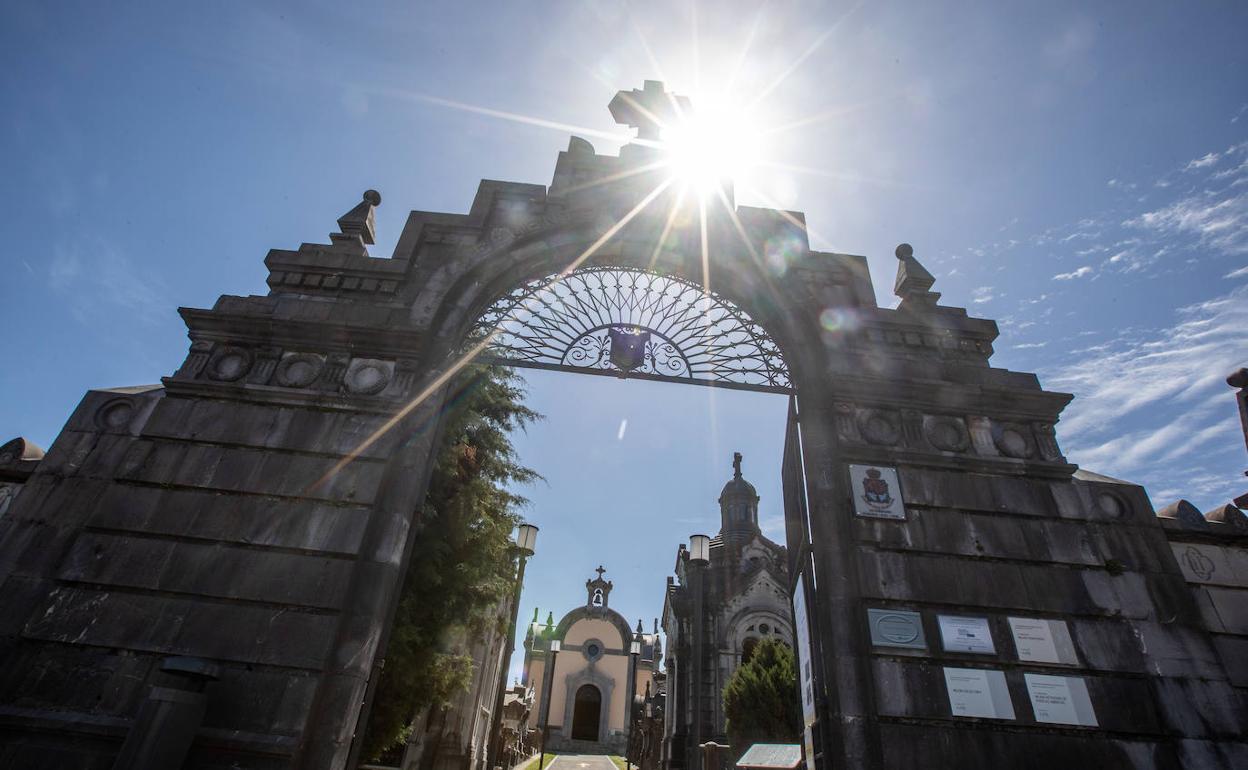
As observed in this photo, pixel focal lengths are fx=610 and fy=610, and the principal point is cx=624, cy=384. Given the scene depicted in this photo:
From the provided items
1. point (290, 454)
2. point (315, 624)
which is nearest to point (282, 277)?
point (290, 454)

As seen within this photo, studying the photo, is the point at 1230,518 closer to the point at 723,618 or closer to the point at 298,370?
the point at 298,370

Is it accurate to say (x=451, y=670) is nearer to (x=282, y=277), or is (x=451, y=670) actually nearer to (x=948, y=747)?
(x=282, y=277)

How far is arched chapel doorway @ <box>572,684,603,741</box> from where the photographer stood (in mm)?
43188

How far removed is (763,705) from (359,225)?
1902cm

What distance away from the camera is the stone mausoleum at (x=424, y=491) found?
5270mm

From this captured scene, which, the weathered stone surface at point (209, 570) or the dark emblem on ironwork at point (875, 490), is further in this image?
the dark emblem on ironwork at point (875, 490)

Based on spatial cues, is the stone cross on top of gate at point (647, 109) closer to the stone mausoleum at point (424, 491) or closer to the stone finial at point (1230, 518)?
the stone mausoleum at point (424, 491)

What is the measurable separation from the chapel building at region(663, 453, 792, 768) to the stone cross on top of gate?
1943 cm

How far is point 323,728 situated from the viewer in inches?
201

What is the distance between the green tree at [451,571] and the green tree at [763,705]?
40.0ft

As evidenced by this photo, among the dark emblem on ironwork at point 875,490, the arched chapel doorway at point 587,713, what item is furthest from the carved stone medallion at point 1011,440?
the arched chapel doorway at point 587,713

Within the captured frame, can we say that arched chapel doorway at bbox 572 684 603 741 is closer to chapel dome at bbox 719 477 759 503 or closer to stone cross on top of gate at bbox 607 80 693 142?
chapel dome at bbox 719 477 759 503

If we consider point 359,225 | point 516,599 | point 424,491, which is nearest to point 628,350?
point 424,491

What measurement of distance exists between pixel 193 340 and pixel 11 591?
Answer: 2.93 m
